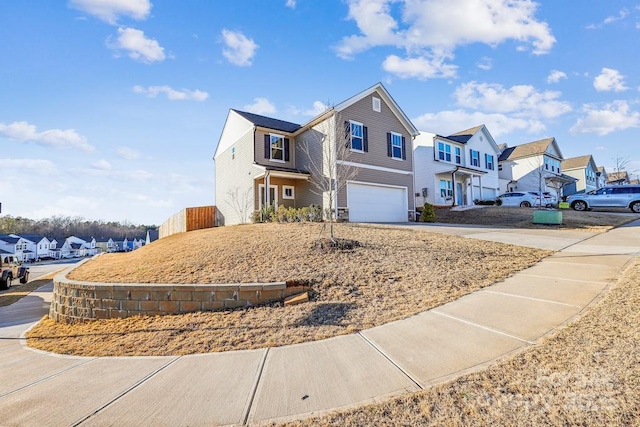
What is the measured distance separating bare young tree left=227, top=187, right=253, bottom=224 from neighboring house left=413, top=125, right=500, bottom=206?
13198 mm

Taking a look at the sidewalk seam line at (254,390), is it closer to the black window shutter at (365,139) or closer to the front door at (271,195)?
the front door at (271,195)

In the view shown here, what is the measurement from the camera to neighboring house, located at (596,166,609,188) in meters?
46.6

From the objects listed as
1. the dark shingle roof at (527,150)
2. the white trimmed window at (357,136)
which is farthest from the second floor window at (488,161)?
the white trimmed window at (357,136)

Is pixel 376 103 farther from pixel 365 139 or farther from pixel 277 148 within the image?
pixel 277 148

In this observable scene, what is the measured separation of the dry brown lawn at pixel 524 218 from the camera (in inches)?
579

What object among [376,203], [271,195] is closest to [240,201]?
[271,195]

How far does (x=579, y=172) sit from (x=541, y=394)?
5121 cm

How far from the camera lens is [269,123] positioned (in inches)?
762

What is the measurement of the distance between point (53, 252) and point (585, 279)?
9675 cm

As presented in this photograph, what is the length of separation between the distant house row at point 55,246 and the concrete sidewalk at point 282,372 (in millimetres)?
52716

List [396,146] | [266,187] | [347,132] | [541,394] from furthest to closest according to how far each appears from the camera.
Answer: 1. [396,146]
2. [266,187]
3. [347,132]
4. [541,394]

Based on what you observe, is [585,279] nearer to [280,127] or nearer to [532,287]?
[532,287]

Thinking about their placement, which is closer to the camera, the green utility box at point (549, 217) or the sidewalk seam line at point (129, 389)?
the sidewalk seam line at point (129, 389)

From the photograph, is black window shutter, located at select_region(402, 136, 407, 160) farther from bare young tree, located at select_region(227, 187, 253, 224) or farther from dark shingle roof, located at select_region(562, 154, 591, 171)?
dark shingle roof, located at select_region(562, 154, 591, 171)
